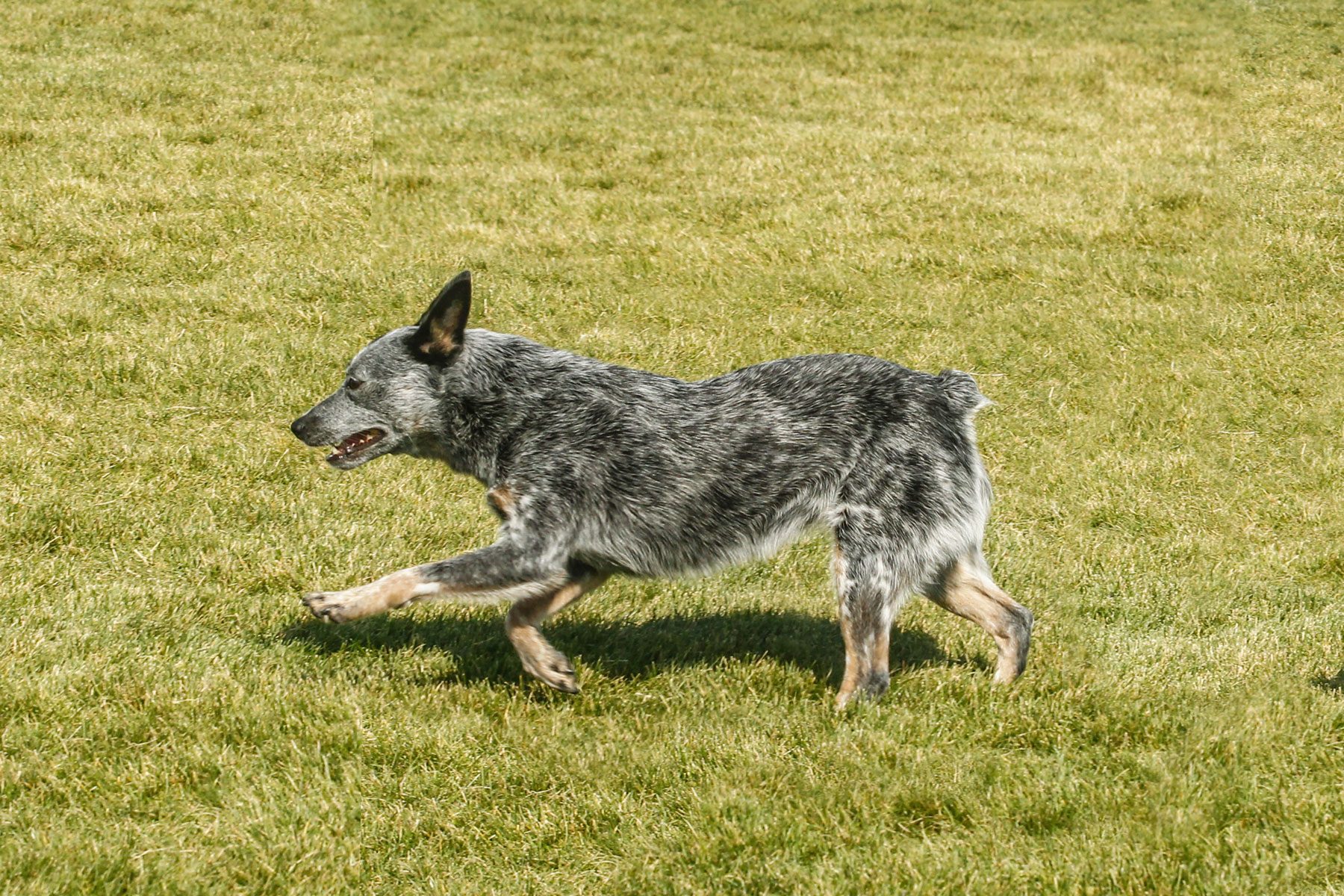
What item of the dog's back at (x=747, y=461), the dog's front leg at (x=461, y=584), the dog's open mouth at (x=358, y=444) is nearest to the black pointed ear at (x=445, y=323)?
the dog's back at (x=747, y=461)

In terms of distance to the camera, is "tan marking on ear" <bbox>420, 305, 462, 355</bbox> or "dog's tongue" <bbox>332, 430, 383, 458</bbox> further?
"dog's tongue" <bbox>332, 430, 383, 458</bbox>

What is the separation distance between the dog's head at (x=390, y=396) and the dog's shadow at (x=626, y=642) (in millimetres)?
946

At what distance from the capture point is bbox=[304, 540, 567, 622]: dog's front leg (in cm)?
613

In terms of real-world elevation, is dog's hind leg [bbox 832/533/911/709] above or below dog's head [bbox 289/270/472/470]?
below

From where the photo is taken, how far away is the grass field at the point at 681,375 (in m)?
5.51

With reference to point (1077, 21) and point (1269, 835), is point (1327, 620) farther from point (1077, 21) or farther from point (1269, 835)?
point (1077, 21)

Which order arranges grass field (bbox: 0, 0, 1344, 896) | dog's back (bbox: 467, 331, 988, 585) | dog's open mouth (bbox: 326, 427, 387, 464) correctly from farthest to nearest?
dog's open mouth (bbox: 326, 427, 387, 464) < dog's back (bbox: 467, 331, 988, 585) < grass field (bbox: 0, 0, 1344, 896)

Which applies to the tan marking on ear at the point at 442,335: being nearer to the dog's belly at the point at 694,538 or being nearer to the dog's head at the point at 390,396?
the dog's head at the point at 390,396

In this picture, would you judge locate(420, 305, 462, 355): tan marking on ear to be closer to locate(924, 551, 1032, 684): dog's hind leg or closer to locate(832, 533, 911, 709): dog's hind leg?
locate(832, 533, 911, 709): dog's hind leg

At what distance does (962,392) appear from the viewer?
268 inches

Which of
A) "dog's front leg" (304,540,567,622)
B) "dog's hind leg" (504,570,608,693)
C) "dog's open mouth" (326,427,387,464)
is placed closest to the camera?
"dog's front leg" (304,540,567,622)

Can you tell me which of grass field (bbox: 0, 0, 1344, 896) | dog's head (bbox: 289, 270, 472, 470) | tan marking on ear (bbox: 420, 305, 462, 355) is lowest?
grass field (bbox: 0, 0, 1344, 896)

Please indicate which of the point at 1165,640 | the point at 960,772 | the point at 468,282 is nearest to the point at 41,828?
the point at 468,282

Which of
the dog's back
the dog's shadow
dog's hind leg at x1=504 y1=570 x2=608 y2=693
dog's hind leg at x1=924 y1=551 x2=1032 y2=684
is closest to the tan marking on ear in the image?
the dog's back
